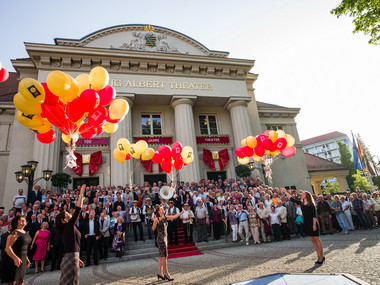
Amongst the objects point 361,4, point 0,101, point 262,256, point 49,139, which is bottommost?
point 262,256

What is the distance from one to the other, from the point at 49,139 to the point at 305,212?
25.8 feet

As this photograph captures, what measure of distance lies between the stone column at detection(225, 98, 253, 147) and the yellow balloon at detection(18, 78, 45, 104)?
15834mm

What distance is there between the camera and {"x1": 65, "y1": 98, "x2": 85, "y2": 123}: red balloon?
5711 mm

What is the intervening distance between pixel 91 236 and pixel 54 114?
478 centimetres

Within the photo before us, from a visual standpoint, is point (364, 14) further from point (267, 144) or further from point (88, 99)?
point (88, 99)

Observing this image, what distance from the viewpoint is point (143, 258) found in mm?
8484

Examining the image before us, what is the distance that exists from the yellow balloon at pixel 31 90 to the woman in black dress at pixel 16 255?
2778 millimetres

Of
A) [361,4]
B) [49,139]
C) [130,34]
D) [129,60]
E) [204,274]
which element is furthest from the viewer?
[130,34]

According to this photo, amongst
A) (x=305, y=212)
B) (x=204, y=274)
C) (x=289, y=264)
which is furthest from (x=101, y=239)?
(x=305, y=212)

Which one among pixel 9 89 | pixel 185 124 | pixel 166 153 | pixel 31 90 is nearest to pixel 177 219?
pixel 166 153

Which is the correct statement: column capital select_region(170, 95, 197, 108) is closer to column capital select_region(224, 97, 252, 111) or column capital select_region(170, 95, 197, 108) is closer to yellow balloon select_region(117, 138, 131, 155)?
column capital select_region(224, 97, 252, 111)

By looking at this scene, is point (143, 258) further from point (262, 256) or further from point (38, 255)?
point (262, 256)

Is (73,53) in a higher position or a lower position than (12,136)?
higher

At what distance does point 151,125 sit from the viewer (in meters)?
19.5
